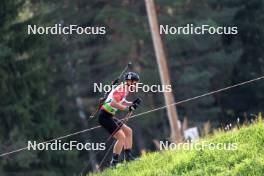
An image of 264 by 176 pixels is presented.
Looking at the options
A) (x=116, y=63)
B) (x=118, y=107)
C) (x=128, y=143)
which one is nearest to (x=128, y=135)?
(x=128, y=143)

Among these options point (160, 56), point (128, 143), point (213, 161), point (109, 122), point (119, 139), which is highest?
point (160, 56)

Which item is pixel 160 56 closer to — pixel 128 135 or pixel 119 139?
pixel 128 135

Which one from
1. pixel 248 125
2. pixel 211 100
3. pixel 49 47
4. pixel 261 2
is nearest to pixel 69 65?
pixel 49 47

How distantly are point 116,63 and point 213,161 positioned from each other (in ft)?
90.4

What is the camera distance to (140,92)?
3984 centimetres

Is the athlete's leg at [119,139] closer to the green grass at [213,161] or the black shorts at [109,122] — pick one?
the black shorts at [109,122]

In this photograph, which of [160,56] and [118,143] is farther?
[160,56]

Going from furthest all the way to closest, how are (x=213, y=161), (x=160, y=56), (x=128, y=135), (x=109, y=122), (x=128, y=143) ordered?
(x=160, y=56) → (x=128, y=143) → (x=128, y=135) → (x=109, y=122) → (x=213, y=161)


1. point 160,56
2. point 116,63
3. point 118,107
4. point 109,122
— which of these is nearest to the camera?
point 118,107

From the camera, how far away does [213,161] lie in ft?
45.1

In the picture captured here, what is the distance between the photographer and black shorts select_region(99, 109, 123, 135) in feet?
50.2

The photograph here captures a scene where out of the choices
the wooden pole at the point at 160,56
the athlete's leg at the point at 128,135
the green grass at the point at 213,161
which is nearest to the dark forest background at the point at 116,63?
the wooden pole at the point at 160,56

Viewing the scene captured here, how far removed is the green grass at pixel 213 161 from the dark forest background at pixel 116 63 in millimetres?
20944

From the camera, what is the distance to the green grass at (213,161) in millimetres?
12930
